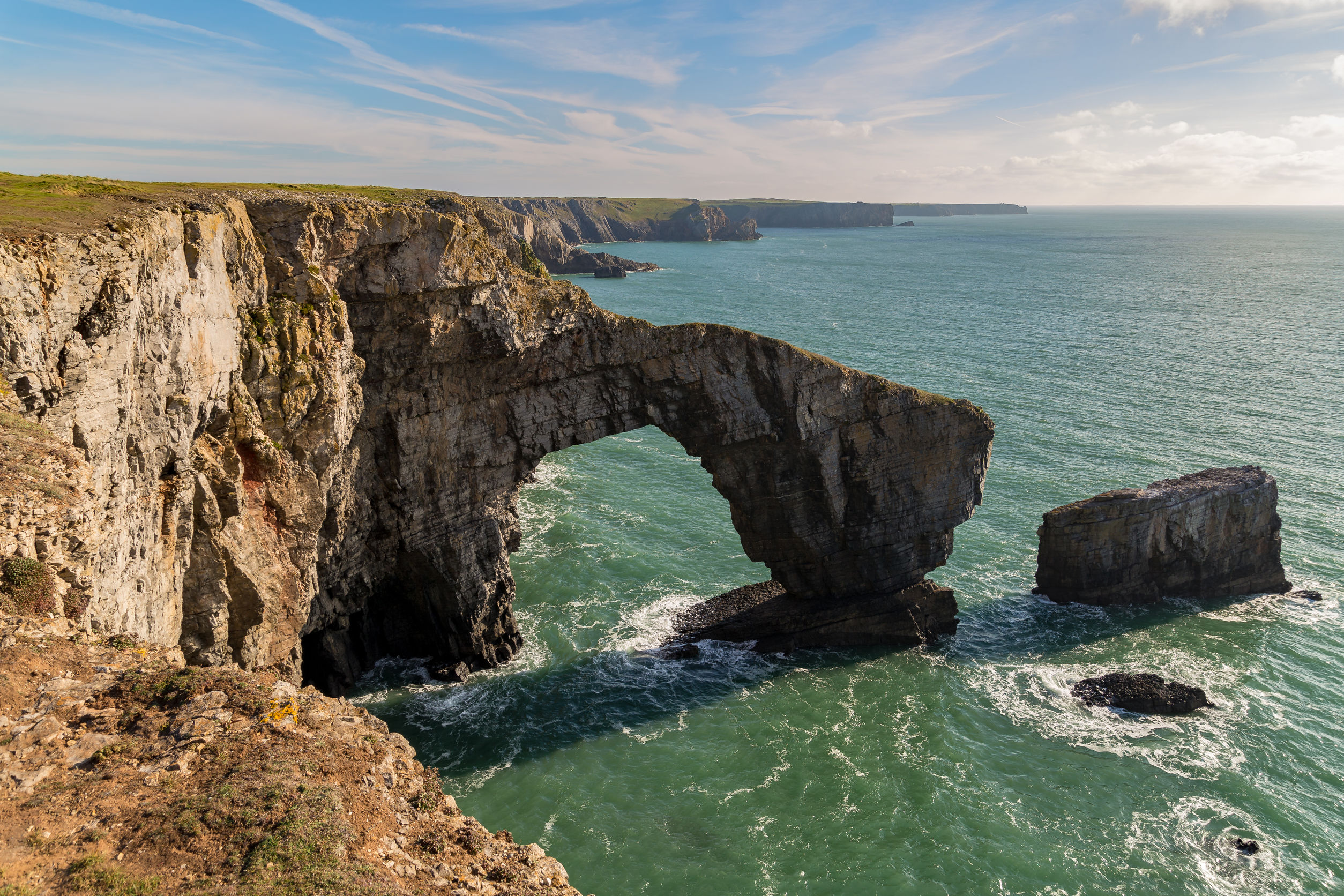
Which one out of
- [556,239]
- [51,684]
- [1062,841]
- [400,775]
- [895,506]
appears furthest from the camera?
[556,239]

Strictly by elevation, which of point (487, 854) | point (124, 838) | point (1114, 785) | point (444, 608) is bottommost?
point (1114, 785)

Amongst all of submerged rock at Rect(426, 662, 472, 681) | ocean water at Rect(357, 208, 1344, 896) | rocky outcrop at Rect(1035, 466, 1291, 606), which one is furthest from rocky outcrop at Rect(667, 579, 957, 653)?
submerged rock at Rect(426, 662, 472, 681)

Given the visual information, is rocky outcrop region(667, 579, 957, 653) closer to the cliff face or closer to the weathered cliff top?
the cliff face

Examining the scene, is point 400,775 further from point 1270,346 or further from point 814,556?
point 1270,346

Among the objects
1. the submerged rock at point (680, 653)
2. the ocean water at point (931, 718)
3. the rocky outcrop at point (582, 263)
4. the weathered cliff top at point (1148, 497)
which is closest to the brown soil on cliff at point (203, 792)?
the ocean water at point (931, 718)

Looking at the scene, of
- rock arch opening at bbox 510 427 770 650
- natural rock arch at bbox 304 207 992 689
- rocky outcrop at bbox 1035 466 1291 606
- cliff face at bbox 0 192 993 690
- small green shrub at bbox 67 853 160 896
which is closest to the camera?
small green shrub at bbox 67 853 160 896

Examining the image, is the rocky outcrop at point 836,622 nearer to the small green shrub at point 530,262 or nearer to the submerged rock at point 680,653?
the submerged rock at point 680,653

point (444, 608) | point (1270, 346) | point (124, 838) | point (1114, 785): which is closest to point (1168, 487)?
point (1114, 785)
